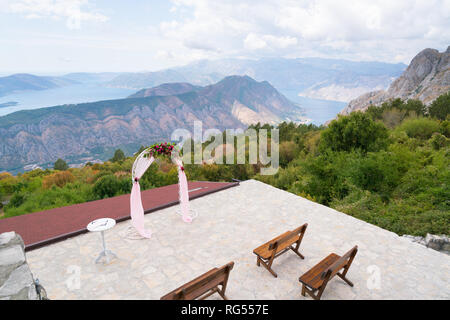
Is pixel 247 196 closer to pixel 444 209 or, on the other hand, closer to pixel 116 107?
pixel 444 209

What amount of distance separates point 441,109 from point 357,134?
25847 mm

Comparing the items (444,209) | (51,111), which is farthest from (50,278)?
(51,111)

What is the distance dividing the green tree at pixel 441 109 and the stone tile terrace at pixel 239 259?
34935mm

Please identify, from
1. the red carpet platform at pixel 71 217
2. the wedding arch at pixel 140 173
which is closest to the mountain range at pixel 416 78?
Result: the red carpet platform at pixel 71 217

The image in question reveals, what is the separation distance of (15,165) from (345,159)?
14955 centimetres

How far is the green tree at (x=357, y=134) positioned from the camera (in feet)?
54.0

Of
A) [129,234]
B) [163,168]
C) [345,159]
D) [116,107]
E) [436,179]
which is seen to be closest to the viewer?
[129,234]

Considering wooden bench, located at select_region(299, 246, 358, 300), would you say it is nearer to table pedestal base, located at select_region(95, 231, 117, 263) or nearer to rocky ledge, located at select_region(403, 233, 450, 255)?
rocky ledge, located at select_region(403, 233, 450, 255)

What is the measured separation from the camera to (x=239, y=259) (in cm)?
597

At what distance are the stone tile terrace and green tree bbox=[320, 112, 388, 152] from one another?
10.1 m

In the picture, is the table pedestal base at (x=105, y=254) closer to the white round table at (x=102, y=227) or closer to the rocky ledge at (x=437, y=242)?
the white round table at (x=102, y=227)

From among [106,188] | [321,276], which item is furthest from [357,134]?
[106,188]

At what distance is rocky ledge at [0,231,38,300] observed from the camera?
9.53ft

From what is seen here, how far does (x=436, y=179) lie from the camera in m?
10.4
